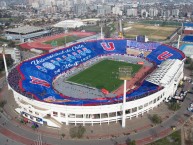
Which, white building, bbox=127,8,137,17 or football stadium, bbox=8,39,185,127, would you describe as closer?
football stadium, bbox=8,39,185,127

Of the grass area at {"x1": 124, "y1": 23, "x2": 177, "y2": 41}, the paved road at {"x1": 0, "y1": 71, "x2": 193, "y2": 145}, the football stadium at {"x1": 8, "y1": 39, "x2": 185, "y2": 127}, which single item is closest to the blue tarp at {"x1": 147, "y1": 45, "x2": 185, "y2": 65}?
the football stadium at {"x1": 8, "y1": 39, "x2": 185, "y2": 127}

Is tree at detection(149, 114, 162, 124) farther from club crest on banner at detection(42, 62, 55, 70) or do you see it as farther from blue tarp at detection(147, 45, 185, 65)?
club crest on banner at detection(42, 62, 55, 70)

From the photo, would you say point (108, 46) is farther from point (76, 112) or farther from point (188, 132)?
point (188, 132)

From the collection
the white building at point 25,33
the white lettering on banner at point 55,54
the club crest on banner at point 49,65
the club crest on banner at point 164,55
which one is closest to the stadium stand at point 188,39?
the club crest on banner at point 164,55

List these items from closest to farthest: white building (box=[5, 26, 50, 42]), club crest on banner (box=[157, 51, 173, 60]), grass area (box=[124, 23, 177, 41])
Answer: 1. club crest on banner (box=[157, 51, 173, 60])
2. white building (box=[5, 26, 50, 42])
3. grass area (box=[124, 23, 177, 41])

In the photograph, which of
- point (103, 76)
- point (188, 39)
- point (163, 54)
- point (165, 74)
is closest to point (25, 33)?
point (103, 76)

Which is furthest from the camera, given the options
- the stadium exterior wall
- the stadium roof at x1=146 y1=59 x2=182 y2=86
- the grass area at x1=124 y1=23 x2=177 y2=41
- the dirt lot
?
the grass area at x1=124 y1=23 x2=177 y2=41

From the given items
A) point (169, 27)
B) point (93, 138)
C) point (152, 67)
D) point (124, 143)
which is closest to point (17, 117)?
point (93, 138)
